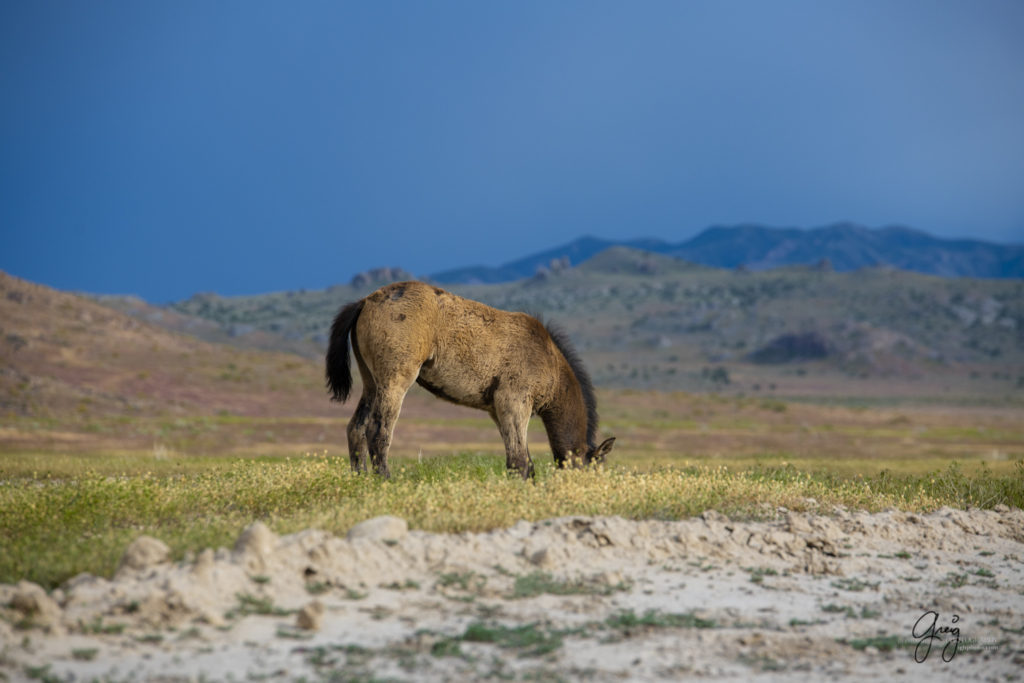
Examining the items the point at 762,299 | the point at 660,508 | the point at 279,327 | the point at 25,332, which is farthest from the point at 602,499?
the point at 762,299

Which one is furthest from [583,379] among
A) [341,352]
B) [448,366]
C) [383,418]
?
[341,352]

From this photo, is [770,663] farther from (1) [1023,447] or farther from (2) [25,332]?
(2) [25,332]

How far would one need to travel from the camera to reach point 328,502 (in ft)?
35.2

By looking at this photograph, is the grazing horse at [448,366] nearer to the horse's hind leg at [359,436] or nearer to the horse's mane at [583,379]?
the horse's hind leg at [359,436]

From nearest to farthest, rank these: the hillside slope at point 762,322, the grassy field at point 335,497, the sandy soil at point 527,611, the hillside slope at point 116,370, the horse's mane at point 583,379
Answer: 1. the sandy soil at point 527,611
2. the grassy field at point 335,497
3. the horse's mane at point 583,379
4. the hillside slope at point 116,370
5. the hillside slope at point 762,322

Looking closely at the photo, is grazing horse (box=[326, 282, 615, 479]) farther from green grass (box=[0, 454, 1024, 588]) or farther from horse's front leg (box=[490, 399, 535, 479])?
green grass (box=[0, 454, 1024, 588])

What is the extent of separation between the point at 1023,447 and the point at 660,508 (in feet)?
115

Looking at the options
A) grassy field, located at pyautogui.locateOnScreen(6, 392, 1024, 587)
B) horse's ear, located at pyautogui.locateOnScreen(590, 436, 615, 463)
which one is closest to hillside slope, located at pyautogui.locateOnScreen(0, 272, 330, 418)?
grassy field, located at pyautogui.locateOnScreen(6, 392, 1024, 587)

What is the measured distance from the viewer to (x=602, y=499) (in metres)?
10.9

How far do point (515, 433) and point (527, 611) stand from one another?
5.21m

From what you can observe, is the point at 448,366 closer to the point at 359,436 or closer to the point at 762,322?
the point at 359,436

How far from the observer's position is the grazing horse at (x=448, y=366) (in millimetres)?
11961

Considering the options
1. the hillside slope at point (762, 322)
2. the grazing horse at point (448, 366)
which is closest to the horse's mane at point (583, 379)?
the grazing horse at point (448, 366)

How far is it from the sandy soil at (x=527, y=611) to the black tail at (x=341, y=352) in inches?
173
